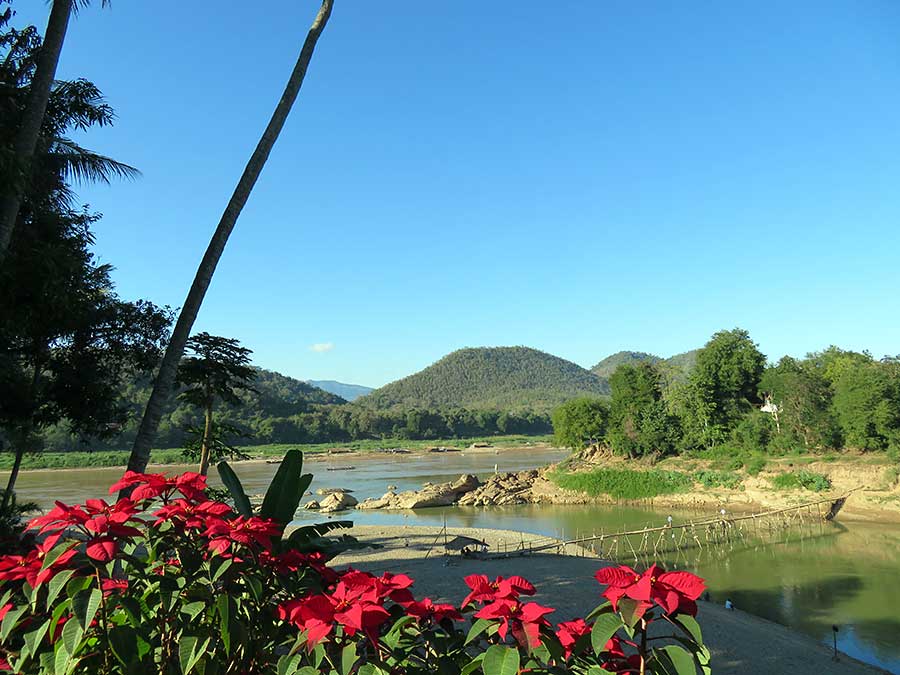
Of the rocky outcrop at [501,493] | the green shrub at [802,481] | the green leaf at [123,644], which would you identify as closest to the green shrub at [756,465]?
the green shrub at [802,481]

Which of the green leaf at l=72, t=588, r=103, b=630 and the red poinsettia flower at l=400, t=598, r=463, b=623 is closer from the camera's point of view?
the green leaf at l=72, t=588, r=103, b=630

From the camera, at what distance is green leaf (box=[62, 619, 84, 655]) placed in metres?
1.68

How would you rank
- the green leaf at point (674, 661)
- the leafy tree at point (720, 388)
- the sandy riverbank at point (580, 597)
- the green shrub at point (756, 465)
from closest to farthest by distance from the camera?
1. the green leaf at point (674, 661)
2. the sandy riverbank at point (580, 597)
3. the green shrub at point (756, 465)
4. the leafy tree at point (720, 388)

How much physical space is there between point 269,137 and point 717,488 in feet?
105

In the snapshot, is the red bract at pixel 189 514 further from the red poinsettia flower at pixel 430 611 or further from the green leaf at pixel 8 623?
the red poinsettia flower at pixel 430 611

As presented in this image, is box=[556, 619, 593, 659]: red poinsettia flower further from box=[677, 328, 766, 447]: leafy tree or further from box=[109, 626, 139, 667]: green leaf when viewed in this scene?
box=[677, 328, 766, 447]: leafy tree

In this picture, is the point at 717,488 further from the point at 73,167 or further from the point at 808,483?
the point at 73,167

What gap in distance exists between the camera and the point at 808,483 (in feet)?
90.5

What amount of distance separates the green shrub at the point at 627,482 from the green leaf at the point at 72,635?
3484cm

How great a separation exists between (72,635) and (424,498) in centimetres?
3168

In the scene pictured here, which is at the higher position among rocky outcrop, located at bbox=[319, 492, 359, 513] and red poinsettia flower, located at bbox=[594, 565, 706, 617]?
red poinsettia flower, located at bbox=[594, 565, 706, 617]

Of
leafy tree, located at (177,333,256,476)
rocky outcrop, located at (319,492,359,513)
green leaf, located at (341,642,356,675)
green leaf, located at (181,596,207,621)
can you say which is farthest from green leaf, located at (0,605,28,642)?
rocky outcrop, located at (319,492,359,513)

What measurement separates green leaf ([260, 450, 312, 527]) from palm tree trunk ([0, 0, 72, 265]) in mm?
3847

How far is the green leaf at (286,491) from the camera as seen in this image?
4.49m
